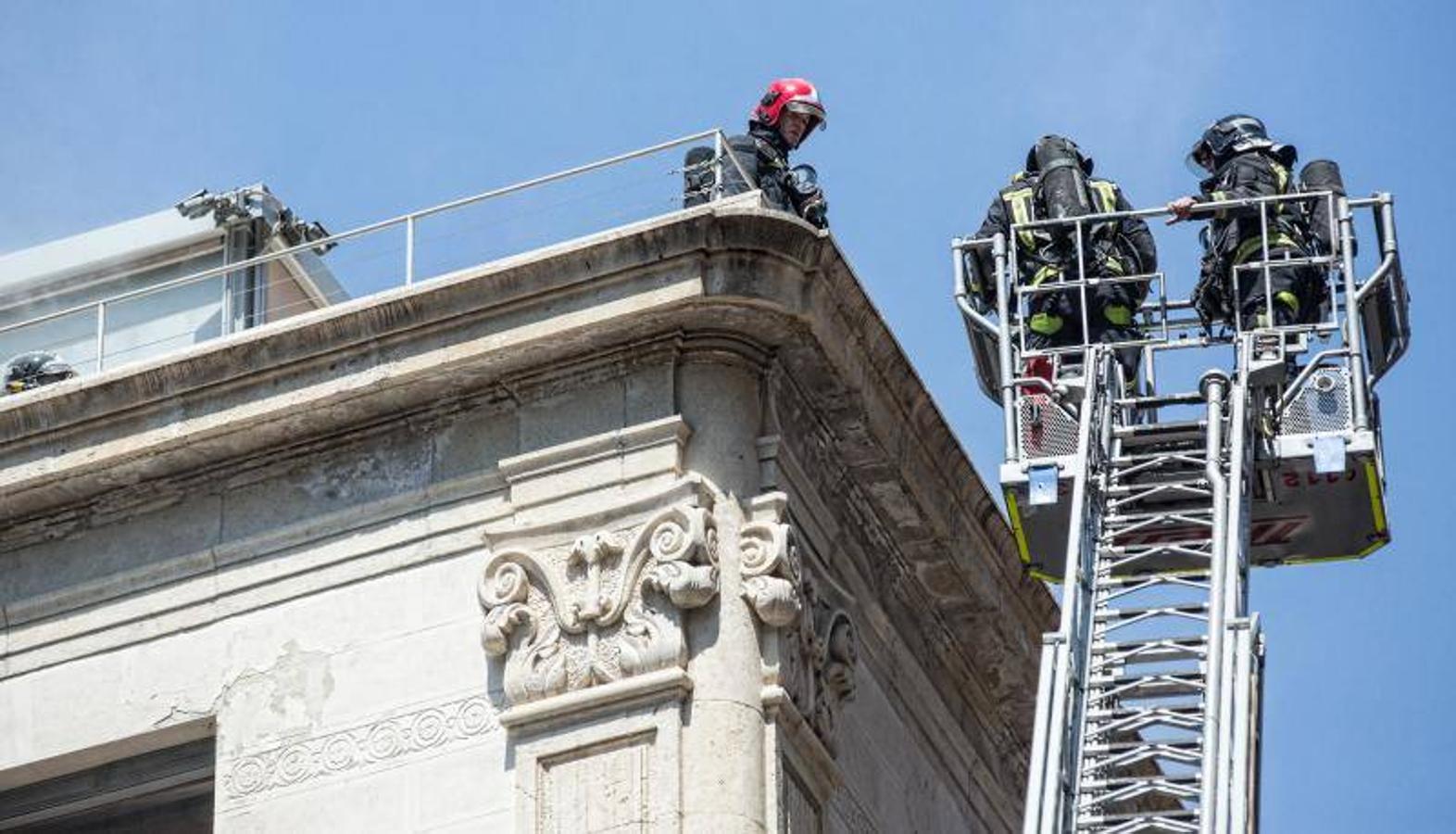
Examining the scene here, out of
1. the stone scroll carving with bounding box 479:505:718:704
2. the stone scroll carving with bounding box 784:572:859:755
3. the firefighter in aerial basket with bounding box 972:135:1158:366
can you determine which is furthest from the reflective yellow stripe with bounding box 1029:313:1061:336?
the stone scroll carving with bounding box 479:505:718:704

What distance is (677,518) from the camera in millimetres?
25484

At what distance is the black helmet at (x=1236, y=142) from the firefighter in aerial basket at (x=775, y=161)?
2.98m

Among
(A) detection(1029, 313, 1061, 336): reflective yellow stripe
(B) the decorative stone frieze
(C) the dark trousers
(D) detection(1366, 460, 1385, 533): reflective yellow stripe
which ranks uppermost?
(C) the dark trousers

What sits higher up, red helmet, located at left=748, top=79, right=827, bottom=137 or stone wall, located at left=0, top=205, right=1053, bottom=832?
red helmet, located at left=748, top=79, right=827, bottom=137

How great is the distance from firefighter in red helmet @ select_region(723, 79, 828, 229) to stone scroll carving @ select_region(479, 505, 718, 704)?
3022 millimetres

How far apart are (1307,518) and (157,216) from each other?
1022cm

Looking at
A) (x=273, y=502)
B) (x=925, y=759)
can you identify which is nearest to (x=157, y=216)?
(x=273, y=502)

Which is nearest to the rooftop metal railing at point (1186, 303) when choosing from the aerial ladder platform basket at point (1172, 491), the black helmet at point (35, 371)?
the aerial ladder platform basket at point (1172, 491)

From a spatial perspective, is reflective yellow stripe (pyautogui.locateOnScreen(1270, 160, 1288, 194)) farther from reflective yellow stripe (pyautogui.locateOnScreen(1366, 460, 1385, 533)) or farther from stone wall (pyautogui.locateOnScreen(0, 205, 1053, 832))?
stone wall (pyautogui.locateOnScreen(0, 205, 1053, 832))

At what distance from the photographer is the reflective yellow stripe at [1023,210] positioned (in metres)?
29.0

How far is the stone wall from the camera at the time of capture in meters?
25.2

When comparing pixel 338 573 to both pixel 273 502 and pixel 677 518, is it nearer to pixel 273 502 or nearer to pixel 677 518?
pixel 273 502

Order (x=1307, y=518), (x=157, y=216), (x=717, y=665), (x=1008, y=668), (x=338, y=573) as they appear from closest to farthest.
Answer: (x=717, y=665), (x=338, y=573), (x=1307, y=518), (x=1008, y=668), (x=157, y=216)

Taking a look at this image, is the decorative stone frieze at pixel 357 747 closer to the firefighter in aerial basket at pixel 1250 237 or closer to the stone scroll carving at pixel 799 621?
the stone scroll carving at pixel 799 621
